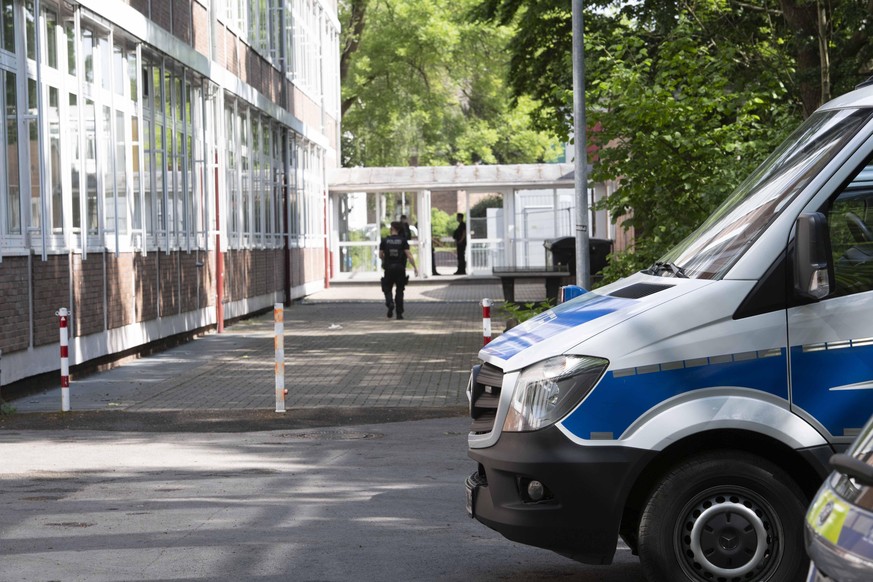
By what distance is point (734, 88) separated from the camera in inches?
745

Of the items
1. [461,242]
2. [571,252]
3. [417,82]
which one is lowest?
[571,252]

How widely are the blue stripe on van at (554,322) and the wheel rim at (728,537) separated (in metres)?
0.83

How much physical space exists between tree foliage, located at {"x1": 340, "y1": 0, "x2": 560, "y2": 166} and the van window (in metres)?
52.4

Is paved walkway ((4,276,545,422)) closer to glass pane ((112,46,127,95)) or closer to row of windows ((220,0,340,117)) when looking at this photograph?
glass pane ((112,46,127,95))

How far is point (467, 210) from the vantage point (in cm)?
4875

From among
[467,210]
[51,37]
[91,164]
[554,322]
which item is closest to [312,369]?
[91,164]

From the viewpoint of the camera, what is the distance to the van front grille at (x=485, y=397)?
6.23 meters

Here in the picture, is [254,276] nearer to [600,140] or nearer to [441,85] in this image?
Result: [600,140]

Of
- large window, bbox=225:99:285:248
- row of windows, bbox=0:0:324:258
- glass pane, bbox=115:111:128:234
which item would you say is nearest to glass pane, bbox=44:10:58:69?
row of windows, bbox=0:0:324:258

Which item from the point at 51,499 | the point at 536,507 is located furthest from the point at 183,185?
the point at 536,507

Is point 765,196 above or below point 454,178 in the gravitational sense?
below

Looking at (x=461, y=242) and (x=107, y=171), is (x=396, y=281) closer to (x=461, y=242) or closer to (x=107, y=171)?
(x=107, y=171)

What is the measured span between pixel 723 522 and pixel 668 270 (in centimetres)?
127

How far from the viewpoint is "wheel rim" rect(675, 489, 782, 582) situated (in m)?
5.78
